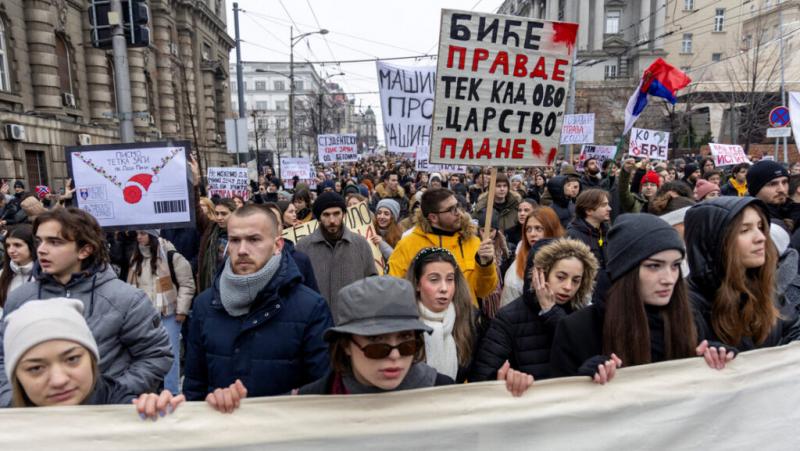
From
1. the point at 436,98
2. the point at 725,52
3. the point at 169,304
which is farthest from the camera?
the point at 725,52

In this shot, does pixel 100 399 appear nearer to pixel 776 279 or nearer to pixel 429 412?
pixel 429 412

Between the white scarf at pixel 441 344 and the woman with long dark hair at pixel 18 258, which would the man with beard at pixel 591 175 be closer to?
the white scarf at pixel 441 344

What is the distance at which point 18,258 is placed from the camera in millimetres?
3615

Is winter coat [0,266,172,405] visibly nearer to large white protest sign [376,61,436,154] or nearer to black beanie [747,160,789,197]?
black beanie [747,160,789,197]

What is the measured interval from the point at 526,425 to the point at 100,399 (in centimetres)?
167

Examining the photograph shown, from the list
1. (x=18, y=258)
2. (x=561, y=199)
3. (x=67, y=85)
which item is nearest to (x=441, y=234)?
(x=18, y=258)

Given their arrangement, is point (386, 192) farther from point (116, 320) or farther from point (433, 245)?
point (116, 320)

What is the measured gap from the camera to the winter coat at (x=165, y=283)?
453 centimetres

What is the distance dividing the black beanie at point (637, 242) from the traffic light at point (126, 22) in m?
7.77

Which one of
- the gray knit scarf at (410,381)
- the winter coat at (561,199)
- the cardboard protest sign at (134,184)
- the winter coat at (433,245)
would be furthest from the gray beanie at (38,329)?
the winter coat at (561,199)

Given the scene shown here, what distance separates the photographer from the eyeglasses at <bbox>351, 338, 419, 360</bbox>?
184cm

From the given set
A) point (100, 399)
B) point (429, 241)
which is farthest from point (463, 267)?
point (100, 399)

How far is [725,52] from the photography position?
57125 mm

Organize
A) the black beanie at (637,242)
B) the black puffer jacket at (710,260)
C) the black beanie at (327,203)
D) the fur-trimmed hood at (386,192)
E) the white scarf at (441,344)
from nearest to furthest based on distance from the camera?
the black beanie at (637,242) < the black puffer jacket at (710,260) < the white scarf at (441,344) < the black beanie at (327,203) < the fur-trimmed hood at (386,192)
